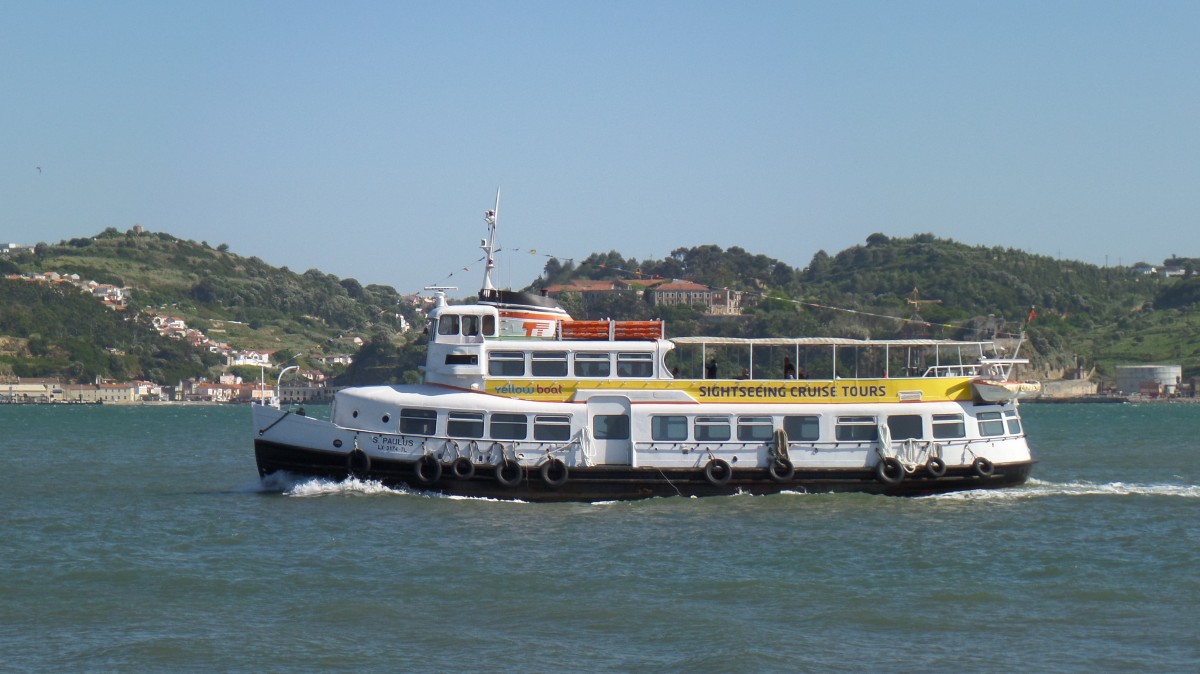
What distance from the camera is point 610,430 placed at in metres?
30.3

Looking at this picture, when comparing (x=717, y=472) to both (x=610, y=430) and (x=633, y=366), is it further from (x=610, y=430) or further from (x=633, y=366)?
(x=633, y=366)

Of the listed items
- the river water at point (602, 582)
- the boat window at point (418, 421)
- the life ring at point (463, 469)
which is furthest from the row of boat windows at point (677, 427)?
the river water at point (602, 582)

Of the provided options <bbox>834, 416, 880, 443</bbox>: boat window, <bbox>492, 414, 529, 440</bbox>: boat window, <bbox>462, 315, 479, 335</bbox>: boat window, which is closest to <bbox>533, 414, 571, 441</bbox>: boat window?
<bbox>492, 414, 529, 440</bbox>: boat window

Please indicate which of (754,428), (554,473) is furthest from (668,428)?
(554,473)

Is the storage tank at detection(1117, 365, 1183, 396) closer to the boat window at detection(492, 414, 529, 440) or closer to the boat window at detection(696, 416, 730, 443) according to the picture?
the boat window at detection(696, 416, 730, 443)

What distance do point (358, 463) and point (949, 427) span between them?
13107mm

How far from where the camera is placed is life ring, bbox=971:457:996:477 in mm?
30844

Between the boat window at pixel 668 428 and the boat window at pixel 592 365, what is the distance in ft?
5.36

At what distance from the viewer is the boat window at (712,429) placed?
30328 millimetres

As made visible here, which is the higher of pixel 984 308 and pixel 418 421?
pixel 984 308

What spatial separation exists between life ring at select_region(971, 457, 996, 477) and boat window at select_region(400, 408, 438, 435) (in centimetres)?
1200

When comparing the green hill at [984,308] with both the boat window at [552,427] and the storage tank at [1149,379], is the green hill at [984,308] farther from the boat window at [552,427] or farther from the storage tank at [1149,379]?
the boat window at [552,427]

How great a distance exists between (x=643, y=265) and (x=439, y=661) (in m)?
183

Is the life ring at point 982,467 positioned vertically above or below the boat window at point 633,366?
below
